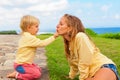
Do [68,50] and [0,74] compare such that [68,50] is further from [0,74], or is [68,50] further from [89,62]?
[0,74]

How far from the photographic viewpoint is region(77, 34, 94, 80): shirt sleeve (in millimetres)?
5012

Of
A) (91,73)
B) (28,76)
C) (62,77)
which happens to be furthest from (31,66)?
(91,73)

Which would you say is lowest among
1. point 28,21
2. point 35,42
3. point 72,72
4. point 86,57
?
point 72,72

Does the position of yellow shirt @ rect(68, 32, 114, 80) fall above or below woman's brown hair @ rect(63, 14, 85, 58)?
below

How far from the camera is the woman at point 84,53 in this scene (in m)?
4.98

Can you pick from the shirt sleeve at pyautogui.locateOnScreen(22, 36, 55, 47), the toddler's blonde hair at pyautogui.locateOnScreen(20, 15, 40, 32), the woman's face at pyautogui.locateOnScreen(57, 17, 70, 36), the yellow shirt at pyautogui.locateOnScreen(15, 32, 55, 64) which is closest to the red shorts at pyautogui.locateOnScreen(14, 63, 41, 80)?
the yellow shirt at pyautogui.locateOnScreen(15, 32, 55, 64)

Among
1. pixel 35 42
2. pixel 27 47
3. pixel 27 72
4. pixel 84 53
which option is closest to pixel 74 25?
pixel 84 53

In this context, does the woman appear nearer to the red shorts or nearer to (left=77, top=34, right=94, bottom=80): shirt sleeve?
(left=77, top=34, right=94, bottom=80): shirt sleeve

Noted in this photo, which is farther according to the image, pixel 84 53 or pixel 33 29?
pixel 33 29

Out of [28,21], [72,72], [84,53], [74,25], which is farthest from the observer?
[72,72]

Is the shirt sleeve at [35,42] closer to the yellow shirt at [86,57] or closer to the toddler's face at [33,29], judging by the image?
the toddler's face at [33,29]

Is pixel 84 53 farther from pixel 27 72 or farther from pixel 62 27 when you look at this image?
pixel 27 72

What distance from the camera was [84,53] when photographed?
197 inches

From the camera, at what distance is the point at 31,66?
18.8 ft
